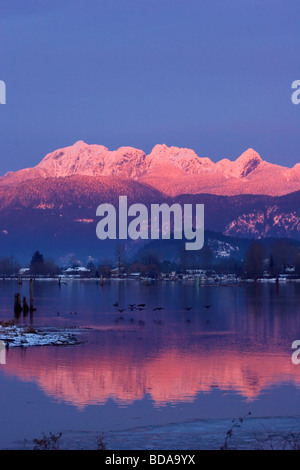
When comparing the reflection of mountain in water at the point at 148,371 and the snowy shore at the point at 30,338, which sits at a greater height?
the snowy shore at the point at 30,338

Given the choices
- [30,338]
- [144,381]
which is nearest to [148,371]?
[144,381]

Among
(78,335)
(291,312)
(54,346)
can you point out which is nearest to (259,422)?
(54,346)

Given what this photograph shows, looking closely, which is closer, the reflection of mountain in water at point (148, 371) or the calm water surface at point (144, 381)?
the calm water surface at point (144, 381)

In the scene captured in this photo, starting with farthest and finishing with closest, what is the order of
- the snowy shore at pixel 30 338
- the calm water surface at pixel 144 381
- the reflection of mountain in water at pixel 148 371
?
the snowy shore at pixel 30 338
the reflection of mountain in water at pixel 148 371
the calm water surface at pixel 144 381

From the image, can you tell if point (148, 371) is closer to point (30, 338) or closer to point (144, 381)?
point (144, 381)

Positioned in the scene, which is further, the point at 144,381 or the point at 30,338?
the point at 30,338

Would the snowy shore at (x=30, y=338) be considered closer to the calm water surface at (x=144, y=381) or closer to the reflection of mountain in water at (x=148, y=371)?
the calm water surface at (x=144, y=381)

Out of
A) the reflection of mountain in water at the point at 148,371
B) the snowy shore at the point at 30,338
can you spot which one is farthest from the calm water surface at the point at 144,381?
the snowy shore at the point at 30,338

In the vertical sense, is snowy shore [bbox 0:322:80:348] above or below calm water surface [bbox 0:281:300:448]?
above

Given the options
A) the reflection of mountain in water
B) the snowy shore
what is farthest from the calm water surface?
the snowy shore

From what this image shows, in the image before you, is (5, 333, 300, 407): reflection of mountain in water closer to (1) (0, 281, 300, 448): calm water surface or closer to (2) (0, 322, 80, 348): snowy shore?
(1) (0, 281, 300, 448): calm water surface

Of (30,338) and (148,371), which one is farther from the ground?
(30,338)

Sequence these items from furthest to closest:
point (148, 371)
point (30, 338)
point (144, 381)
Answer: point (30, 338)
point (148, 371)
point (144, 381)

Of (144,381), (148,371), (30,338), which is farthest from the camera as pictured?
(30,338)
